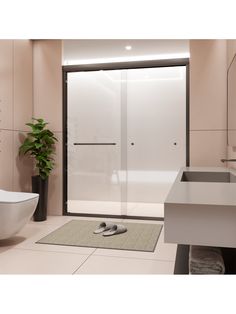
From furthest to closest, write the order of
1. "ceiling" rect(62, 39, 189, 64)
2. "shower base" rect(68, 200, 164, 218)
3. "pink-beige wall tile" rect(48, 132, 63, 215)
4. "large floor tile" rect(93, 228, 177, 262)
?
"pink-beige wall tile" rect(48, 132, 63, 215), "shower base" rect(68, 200, 164, 218), "ceiling" rect(62, 39, 189, 64), "large floor tile" rect(93, 228, 177, 262)

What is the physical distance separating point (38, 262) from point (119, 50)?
3021 mm

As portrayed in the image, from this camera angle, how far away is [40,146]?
13.2 ft

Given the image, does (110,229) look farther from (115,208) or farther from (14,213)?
(14,213)

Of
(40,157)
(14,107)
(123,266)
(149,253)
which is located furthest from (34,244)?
(14,107)

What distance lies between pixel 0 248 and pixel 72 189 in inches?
65.7

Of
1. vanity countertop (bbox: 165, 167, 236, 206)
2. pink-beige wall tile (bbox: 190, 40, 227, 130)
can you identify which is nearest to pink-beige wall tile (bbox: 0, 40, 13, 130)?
pink-beige wall tile (bbox: 190, 40, 227, 130)

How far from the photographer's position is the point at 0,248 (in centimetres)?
296

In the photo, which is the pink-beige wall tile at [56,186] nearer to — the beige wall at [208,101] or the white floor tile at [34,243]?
the white floor tile at [34,243]

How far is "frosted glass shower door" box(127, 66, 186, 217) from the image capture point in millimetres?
4148

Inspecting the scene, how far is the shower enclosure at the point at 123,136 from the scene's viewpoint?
13.7 feet

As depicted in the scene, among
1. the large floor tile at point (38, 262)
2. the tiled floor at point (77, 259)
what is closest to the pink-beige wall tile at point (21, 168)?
the tiled floor at point (77, 259)

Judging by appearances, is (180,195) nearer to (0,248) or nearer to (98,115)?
(0,248)

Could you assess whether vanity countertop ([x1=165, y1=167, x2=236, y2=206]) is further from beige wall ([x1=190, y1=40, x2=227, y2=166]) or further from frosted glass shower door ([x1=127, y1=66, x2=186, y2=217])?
frosted glass shower door ([x1=127, y1=66, x2=186, y2=217])

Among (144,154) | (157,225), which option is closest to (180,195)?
(157,225)
